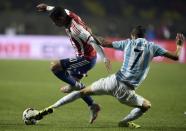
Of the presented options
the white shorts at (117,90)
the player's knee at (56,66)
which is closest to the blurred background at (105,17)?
the player's knee at (56,66)

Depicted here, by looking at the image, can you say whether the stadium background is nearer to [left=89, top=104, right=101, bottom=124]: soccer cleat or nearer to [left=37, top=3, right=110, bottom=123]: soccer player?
[left=89, top=104, right=101, bottom=124]: soccer cleat

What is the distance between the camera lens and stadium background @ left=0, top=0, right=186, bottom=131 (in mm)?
13238

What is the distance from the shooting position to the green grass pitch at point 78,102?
12031 millimetres

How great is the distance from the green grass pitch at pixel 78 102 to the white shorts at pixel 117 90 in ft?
1.94

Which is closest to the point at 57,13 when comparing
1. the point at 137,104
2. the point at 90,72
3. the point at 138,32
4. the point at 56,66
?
the point at 56,66

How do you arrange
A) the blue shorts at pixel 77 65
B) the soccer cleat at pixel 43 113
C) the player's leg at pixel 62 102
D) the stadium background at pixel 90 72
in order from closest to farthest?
1. the player's leg at pixel 62 102
2. the soccer cleat at pixel 43 113
3. the blue shorts at pixel 77 65
4. the stadium background at pixel 90 72

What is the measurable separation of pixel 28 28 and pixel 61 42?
3751 mm

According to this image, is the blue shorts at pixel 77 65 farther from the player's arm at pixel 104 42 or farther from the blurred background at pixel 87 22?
the blurred background at pixel 87 22

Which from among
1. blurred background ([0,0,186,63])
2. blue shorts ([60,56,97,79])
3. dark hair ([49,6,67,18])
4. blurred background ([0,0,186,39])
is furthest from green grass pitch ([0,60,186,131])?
blurred background ([0,0,186,39])

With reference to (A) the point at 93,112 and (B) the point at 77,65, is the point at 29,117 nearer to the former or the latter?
(A) the point at 93,112

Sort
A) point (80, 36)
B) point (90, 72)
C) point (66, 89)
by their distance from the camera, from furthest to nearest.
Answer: point (90, 72) < point (66, 89) < point (80, 36)

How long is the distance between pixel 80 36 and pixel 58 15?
722 mm

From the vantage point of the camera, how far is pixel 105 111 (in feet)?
48.8

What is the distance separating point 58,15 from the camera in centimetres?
1202
